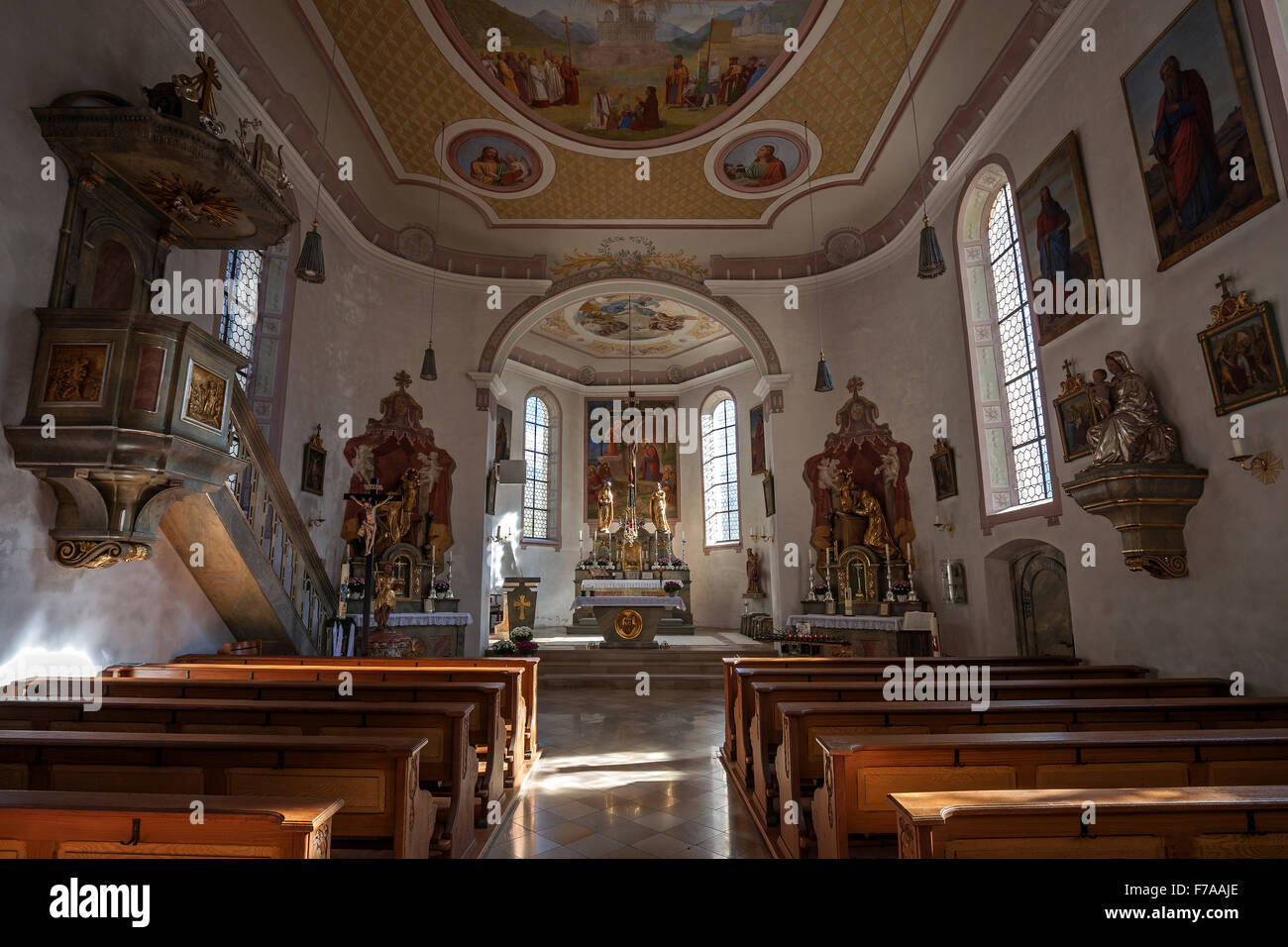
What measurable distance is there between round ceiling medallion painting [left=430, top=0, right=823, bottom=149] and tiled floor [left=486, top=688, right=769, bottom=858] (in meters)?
9.33

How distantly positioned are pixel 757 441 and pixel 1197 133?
1231 cm

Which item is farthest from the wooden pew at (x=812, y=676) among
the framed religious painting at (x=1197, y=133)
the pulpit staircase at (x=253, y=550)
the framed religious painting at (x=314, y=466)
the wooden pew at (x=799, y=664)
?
the framed religious painting at (x=314, y=466)

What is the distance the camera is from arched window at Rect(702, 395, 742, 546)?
18766 millimetres

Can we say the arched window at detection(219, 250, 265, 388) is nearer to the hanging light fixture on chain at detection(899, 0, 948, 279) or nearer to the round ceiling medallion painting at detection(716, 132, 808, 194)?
the round ceiling medallion painting at detection(716, 132, 808, 194)

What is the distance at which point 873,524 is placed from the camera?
39.2 feet

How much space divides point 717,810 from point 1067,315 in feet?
22.0

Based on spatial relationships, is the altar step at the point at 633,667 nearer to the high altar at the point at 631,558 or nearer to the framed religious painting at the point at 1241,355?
the high altar at the point at 631,558

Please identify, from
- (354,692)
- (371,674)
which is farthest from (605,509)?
(354,692)

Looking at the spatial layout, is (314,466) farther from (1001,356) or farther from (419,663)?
(1001,356)

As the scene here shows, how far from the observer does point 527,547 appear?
1842 cm

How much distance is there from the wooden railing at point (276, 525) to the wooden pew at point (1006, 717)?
5695 millimetres

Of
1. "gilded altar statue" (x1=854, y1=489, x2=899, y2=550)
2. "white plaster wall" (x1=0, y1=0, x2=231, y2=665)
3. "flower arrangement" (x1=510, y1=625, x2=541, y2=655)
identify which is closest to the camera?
"white plaster wall" (x1=0, y1=0, x2=231, y2=665)

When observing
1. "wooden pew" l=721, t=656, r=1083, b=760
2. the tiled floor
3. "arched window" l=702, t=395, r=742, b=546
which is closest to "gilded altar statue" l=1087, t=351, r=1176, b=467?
"wooden pew" l=721, t=656, r=1083, b=760
